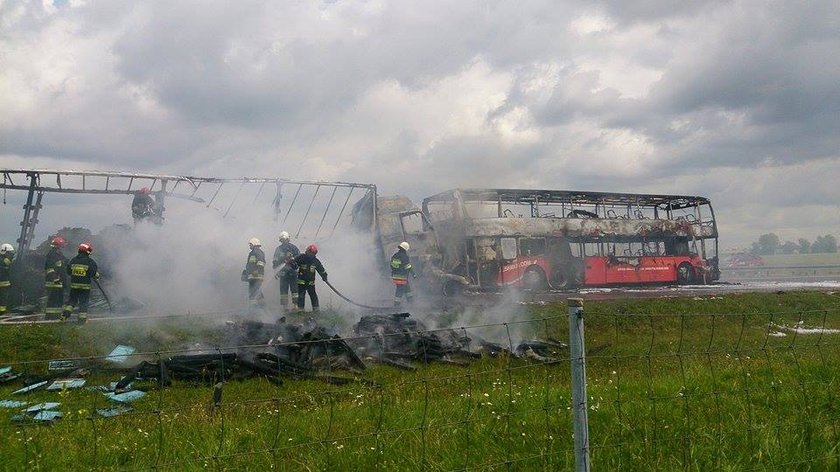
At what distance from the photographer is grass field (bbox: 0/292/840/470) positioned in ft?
14.6

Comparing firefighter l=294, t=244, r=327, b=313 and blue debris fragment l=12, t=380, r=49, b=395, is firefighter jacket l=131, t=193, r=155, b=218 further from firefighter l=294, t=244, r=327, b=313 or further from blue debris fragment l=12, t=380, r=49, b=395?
blue debris fragment l=12, t=380, r=49, b=395

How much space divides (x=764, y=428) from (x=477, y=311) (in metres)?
10.0

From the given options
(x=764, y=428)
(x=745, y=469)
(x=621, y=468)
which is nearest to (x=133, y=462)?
(x=621, y=468)

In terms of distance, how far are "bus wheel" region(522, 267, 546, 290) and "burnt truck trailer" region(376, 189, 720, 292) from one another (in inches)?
1.5

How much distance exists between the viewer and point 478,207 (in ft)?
74.1

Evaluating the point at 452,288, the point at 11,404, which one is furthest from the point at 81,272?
the point at 452,288

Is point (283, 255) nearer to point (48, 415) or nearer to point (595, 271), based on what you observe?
point (48, 415)

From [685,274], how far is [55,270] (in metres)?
23.9

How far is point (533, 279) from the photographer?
23141mm

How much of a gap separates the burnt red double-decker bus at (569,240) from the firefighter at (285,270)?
614 cm

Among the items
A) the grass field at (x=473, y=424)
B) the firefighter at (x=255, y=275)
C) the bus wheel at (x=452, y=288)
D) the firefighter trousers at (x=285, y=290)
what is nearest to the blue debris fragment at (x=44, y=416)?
the grass field at (x=473, y=424)

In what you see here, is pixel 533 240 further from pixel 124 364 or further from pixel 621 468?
pixel 621 468

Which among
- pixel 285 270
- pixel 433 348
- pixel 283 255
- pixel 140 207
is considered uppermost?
pixel 140 207

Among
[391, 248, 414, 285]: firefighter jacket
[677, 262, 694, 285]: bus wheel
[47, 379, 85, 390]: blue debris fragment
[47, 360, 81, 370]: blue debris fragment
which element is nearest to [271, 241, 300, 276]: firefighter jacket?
[391, 248, 414, 285]: firefighter jacket
